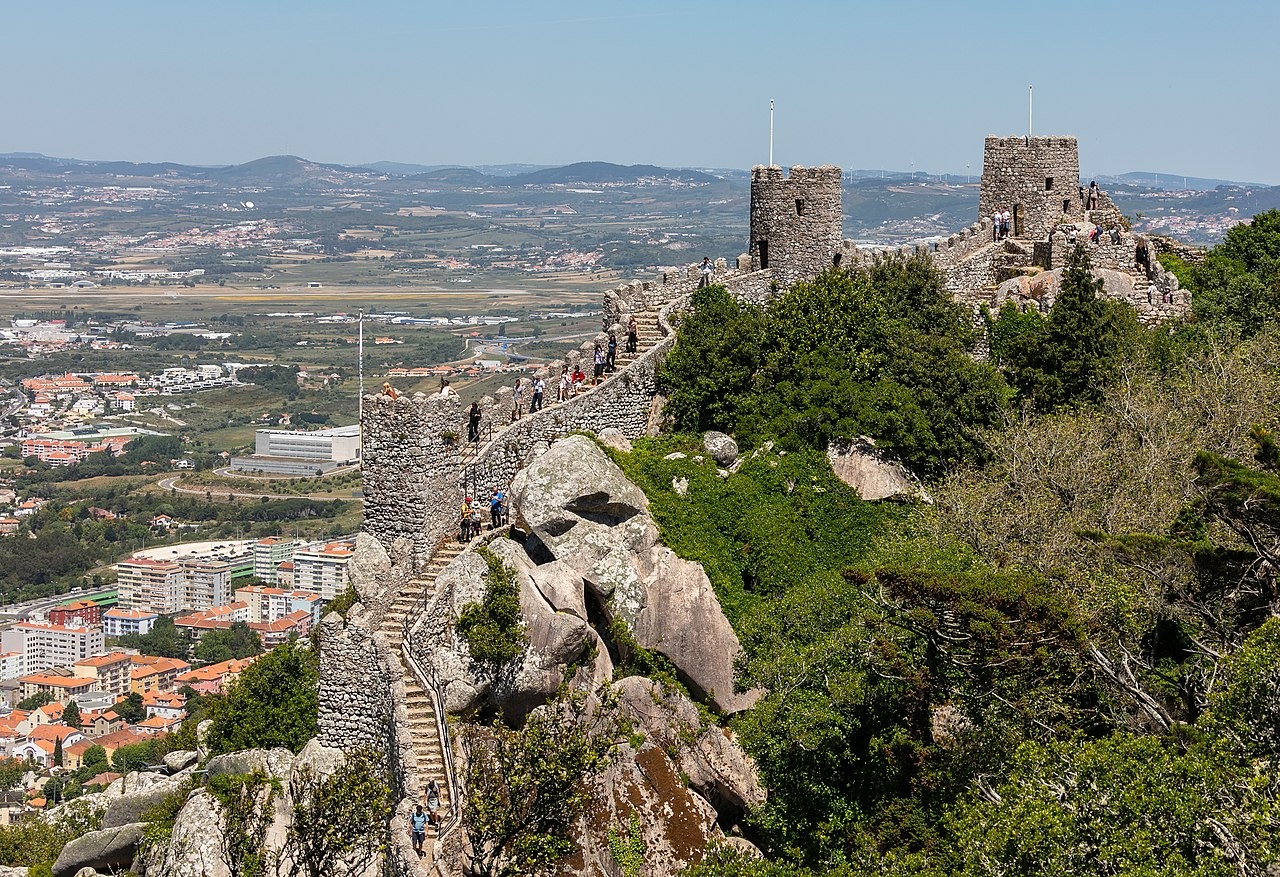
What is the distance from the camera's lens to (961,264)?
4075cm

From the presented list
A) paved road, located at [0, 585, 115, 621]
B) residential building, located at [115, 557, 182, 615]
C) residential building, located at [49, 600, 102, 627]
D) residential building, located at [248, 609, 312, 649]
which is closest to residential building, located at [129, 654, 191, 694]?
residential building, located at [248, 609, 312, 649]

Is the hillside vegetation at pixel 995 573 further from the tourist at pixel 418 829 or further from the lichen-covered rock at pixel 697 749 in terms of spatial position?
the tourist at pixel 418 829

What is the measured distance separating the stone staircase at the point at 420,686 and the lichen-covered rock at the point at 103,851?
787cm

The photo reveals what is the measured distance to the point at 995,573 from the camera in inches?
884

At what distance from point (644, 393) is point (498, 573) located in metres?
7.99

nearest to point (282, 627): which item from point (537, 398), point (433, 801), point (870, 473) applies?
point (537, 398)

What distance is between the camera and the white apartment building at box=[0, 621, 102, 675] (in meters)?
117

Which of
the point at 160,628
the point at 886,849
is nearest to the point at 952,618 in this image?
the point at 886,849

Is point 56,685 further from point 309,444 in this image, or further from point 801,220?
point 801,220

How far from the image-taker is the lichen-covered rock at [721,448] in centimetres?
3090

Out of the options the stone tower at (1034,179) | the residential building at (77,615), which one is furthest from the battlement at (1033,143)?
the residential building at (77,615)

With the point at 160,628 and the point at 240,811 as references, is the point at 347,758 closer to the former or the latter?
the point at 240,811

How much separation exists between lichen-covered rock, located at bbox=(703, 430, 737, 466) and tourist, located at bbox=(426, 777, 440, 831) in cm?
950

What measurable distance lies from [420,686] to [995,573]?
9.33m
